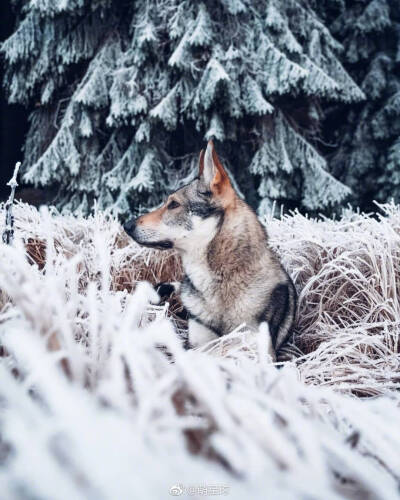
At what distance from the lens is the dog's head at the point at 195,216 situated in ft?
7.12

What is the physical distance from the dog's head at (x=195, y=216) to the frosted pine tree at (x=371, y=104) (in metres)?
5.75

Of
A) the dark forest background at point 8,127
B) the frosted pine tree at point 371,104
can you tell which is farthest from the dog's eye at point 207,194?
the dark forest background at point 8,127

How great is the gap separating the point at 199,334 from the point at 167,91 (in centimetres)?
466

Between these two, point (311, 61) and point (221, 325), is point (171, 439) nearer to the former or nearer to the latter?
point (221, 325)

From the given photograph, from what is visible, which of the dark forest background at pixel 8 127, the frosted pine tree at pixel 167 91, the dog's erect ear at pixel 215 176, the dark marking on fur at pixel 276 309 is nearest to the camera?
the dark marking on fur at pixel 276 309

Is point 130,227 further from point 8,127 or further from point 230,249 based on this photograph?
point 8,127

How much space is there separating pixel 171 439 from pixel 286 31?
6.67 meters

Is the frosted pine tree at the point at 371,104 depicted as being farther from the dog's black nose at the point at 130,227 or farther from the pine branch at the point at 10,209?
the pine branch at the point at 10,209

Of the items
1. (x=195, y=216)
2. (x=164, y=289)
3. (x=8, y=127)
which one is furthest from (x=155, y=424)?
(x=8, y=127)

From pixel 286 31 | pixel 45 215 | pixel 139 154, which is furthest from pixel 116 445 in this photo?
pixel 286 31

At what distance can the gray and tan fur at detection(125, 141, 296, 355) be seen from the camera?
2010 mm

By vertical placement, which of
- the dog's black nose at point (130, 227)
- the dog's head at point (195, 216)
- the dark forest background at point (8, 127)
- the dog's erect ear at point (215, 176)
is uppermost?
the dog's erect ear at point (215, 176)

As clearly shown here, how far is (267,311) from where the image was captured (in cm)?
200

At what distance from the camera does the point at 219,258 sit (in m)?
2.07
